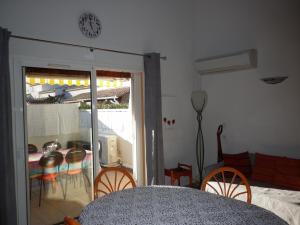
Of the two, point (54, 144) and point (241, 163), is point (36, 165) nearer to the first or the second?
point (54, 144)

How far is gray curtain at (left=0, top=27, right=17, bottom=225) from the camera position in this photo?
2424mm

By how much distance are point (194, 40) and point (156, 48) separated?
986 millimetres

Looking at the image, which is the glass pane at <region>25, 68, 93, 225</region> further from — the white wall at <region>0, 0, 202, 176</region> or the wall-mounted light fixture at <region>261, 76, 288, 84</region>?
the wall-mounted light fixture at <region>261, 76, 288, 84</region>

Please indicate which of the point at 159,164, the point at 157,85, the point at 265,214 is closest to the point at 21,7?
the point at 157,85

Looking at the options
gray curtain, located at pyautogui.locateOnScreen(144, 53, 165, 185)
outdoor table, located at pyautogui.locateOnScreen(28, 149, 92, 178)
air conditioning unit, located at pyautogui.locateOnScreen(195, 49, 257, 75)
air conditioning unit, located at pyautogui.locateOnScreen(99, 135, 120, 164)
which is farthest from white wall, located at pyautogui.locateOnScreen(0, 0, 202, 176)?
air conditioning unit, located at pyautogui.locateOnScreen(99, 135, 120, 164)

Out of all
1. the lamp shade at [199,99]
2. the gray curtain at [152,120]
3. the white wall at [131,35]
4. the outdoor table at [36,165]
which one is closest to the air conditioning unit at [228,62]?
the white wall at [131,35]

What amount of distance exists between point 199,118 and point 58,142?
2355mm

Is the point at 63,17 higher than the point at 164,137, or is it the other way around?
the point at 63,17

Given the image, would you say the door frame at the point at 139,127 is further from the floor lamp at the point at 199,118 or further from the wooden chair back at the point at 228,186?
the wooden chair back at the point at 228,186

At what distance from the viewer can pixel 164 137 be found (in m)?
4.21

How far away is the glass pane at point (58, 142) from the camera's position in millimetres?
2939

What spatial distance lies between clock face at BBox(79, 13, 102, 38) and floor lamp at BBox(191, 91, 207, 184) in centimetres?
173

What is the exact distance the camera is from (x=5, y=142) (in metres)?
2.44

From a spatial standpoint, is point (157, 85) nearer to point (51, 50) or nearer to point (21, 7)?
point (51, 50)
